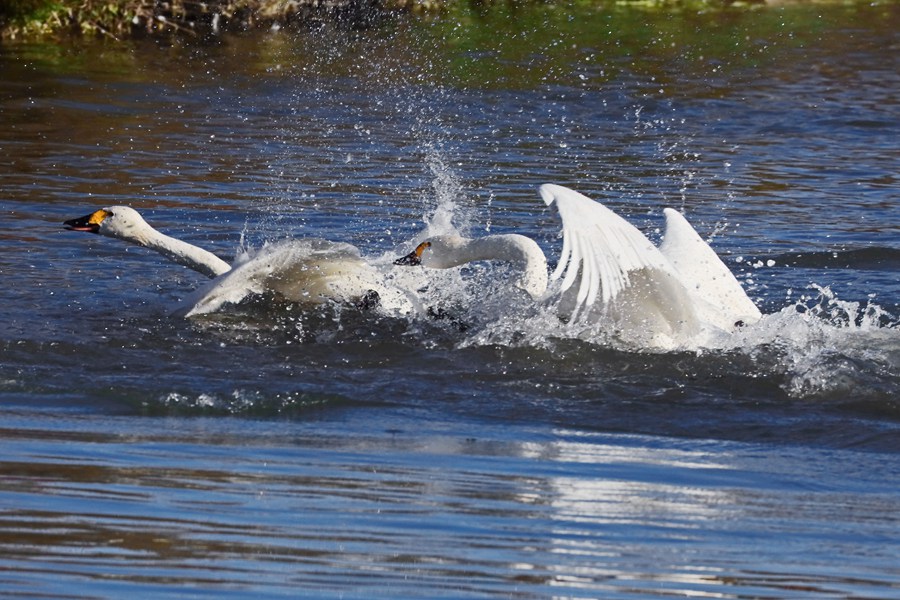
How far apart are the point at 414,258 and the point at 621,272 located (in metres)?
1.46

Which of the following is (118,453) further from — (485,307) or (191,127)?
(191,127)

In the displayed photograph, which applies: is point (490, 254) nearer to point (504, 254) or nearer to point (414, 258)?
point (504, 254)

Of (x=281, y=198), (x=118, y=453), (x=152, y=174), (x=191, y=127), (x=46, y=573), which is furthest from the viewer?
(x=191, y=127)

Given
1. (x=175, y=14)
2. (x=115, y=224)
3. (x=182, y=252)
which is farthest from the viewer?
(x=175, y=14)

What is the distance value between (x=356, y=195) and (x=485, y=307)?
4306mm

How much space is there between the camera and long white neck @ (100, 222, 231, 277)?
940cm

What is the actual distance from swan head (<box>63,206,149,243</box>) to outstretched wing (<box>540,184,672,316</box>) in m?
2.80

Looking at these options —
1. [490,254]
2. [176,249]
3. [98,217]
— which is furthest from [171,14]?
[490,254]

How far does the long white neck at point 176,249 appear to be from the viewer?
30.8ft

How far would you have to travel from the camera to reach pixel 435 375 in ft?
26.1

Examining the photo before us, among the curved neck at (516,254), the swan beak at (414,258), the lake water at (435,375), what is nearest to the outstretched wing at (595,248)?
the lake water at (435,375)

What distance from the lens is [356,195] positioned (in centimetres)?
1323

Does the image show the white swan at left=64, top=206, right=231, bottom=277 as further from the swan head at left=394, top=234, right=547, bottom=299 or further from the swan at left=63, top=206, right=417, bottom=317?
the swan head at left=394, top=234, right=547, bottom=299

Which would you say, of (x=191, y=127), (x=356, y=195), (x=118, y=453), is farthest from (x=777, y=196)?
(x=118, y=453)
